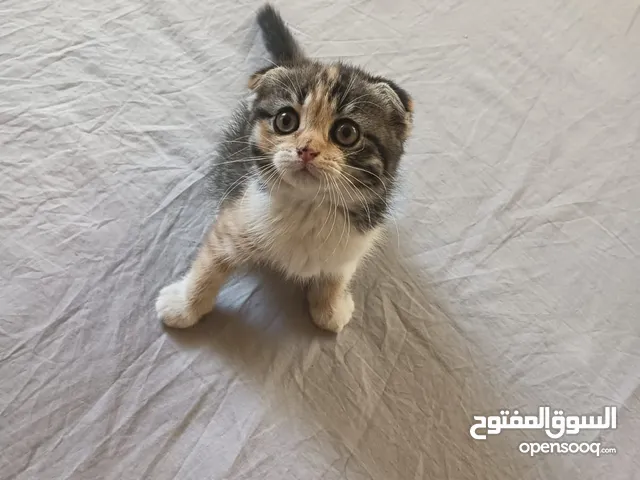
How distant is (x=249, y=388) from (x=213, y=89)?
0.56 m

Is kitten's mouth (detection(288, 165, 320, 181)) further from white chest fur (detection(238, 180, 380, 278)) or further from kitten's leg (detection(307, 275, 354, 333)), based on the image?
kitten's leg (detection(307, 275, 354, 333))

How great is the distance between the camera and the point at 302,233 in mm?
883

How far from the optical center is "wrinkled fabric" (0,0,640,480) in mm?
898

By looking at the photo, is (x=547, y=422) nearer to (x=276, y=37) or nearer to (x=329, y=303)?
(x=329, y=303)

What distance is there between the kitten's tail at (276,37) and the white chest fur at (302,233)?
1.15ft

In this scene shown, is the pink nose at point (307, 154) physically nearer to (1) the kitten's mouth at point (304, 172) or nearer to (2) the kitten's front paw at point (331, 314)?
(1) the kitten's mouth at point (304, 172)

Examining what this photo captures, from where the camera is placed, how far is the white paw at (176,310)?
0.95 meters

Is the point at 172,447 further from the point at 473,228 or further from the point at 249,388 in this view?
the point at 473,228

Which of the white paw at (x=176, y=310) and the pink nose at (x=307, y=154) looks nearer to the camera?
the pink nose at (x=307, y=154)

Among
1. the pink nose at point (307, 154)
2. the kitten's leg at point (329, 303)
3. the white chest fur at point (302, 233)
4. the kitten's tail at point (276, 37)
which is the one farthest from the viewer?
the kitten's tail at point (276, 37)

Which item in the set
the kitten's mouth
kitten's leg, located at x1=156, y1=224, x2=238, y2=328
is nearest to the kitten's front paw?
kitten's leg, located at x1=156, y1=224, x2=238, y2=328

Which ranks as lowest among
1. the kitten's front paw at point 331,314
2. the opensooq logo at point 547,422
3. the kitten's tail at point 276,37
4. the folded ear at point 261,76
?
the opensooq logo at point 547,422

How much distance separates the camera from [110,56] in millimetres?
1182

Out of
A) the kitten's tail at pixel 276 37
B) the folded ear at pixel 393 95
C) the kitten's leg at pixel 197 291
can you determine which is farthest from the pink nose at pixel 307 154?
the kitten's tail at pixel 276 37
